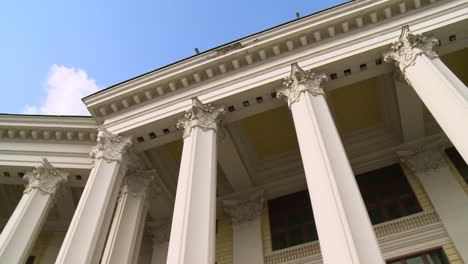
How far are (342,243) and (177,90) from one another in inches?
389

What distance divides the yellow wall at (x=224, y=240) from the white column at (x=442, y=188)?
321 inches

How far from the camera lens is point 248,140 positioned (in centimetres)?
1811

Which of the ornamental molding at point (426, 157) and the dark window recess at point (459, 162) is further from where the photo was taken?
the ornamental molding at point (426, 157)

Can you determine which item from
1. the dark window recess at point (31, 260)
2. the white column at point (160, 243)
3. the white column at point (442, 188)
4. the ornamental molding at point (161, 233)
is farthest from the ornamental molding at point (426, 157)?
the dark window recess at point (31, 260)

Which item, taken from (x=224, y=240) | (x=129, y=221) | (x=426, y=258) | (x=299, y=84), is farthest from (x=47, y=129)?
(x=426, y=258)

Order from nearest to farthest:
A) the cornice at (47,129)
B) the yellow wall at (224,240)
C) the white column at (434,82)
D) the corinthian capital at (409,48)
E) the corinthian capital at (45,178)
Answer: the white column at (434,82) → the corinthian capital at (409,48) → the corinthian capital at (45,178) → the yellow wall at (224,240) → the cornice at (47,129)

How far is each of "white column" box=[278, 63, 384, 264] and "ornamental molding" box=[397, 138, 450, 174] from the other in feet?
20.1

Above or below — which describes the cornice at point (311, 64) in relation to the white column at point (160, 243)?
above

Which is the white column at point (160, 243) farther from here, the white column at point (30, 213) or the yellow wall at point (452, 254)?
the yellow wall at point (452, 254)

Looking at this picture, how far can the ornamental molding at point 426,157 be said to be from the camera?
15.9 metres

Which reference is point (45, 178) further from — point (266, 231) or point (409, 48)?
point (409, 48)

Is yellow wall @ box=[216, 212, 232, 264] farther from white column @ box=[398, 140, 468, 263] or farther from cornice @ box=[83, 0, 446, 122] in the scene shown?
white column @ box=[398, 140, 468, 263]

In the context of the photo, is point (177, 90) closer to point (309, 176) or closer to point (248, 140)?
point (248, 140)

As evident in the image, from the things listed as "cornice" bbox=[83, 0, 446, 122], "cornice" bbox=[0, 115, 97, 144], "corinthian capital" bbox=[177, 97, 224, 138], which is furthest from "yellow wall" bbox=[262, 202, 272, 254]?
"cornice" bbox=[0, 115, 97, 144]
